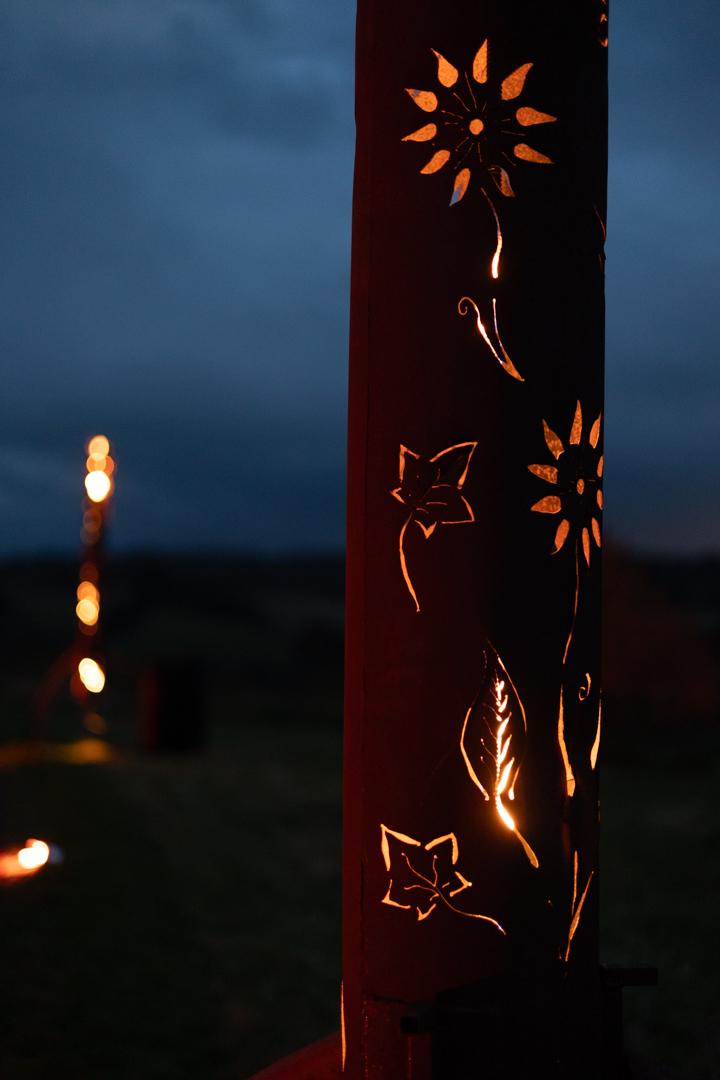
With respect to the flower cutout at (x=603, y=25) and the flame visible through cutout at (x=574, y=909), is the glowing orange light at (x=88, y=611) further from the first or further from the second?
the flower cutout at (x=603, y=25)

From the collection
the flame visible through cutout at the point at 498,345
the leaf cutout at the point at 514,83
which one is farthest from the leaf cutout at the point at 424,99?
the flame visible through cutout at the point at 498,345

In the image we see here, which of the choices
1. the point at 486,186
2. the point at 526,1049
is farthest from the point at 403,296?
the point at 526,1049

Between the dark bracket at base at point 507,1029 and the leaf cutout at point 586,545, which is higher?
the leaf cutout at point 586,545

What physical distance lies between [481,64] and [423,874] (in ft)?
5.68

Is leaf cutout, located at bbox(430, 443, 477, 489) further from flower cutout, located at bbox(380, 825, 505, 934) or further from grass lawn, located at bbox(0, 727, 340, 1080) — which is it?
grass lawn, located at bbox(0, 727, 340, 1080)

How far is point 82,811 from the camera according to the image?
8.72m

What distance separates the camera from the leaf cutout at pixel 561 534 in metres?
2.05

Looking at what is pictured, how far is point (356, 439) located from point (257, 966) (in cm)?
430

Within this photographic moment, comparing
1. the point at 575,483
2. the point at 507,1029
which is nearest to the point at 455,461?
the point at 575,483

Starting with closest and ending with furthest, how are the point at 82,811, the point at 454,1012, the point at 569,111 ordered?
the point at 454,1012, the point at 569,111, the point at 82,811

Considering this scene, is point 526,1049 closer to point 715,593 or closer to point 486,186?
point 486,186

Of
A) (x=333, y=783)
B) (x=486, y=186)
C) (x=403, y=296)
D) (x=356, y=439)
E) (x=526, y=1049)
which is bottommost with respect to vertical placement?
(x=333, y=783)

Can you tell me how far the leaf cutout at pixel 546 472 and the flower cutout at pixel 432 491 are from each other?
143mm

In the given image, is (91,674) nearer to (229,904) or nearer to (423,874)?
(229,904)
